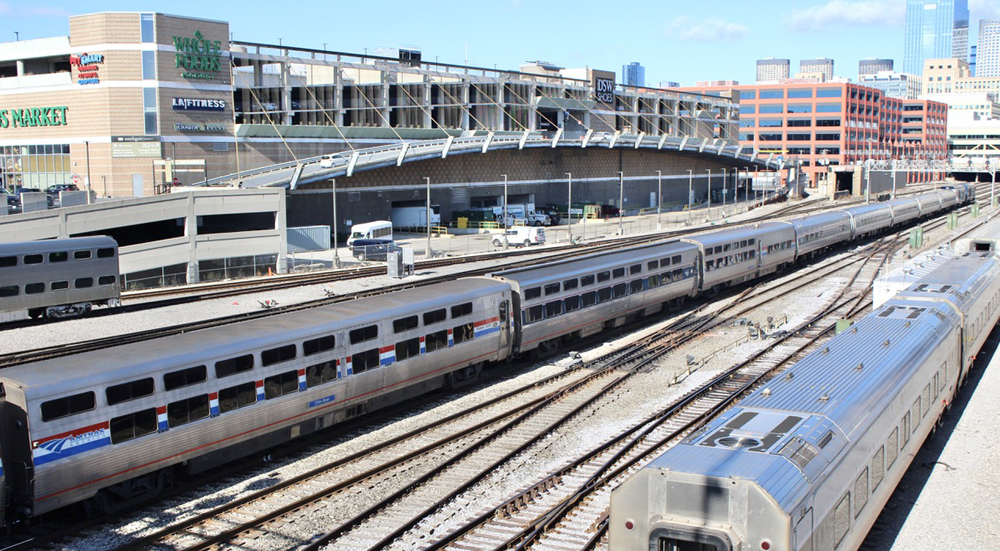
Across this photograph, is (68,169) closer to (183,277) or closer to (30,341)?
(183,277)

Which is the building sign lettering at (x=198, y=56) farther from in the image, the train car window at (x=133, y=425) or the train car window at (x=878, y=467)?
the train car window at (x=878, y=467)

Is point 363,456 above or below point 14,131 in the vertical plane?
below

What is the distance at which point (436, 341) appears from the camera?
2475 cm

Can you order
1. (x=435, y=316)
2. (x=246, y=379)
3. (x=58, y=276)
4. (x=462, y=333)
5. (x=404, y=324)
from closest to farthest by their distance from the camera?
(x=246, y=379), (x=404, y=324), (x=435, y=316), (x=462, y=333), (x=58, y=276)

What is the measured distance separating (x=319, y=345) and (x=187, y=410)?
12.2ft

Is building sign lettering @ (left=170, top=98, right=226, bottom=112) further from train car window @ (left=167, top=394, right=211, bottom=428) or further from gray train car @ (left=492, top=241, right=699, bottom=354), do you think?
train car window @ (left=167, top=394, right=211, bottom=428)

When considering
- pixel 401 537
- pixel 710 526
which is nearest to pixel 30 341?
pixel 401 537

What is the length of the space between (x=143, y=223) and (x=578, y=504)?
3868cm

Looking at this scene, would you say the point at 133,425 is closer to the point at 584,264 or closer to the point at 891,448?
the point at 891,448

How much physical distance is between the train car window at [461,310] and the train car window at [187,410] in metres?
8.38

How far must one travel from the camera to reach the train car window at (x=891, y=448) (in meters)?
15.0

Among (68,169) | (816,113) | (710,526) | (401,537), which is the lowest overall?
(401,537)

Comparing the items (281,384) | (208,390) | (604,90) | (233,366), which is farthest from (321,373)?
(604,90)

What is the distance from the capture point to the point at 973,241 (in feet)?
133
